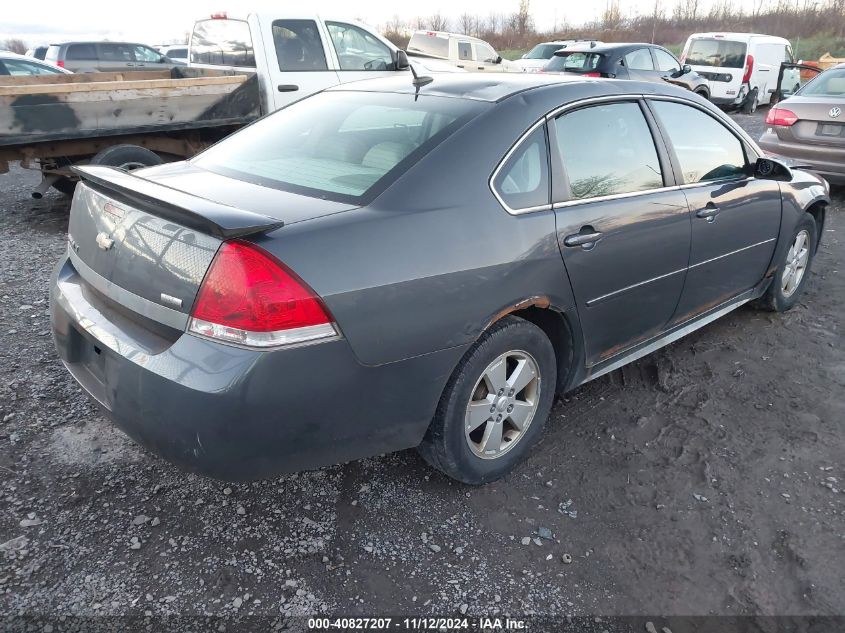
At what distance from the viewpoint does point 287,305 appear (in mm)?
2039

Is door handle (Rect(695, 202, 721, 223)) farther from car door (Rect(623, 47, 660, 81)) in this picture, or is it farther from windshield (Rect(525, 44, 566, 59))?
windshield (Rect(525, 44, 566, 59))

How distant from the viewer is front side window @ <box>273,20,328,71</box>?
7.60 metres

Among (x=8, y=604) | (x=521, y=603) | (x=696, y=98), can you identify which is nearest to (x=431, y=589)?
(x=521, y=603)

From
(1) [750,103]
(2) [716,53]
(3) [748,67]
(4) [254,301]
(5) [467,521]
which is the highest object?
(4) [254,301]

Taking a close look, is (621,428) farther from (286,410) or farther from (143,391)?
(143,391)

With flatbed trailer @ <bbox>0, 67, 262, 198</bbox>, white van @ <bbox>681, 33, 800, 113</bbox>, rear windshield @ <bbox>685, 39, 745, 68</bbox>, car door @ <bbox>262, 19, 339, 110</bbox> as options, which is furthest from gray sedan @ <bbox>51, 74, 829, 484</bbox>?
rear windshield @ <bbox>685, 39, 745, 68</bbox>

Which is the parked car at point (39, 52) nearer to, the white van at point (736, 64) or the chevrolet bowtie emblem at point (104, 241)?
the white van at point (736, 64)

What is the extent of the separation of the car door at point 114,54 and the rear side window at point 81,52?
0.13 meters

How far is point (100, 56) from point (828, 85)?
51.8 feet

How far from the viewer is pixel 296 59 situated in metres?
7.69

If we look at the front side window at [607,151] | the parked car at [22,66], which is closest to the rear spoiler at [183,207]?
the front side window at [607,151]

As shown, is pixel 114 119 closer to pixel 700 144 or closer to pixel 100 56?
pixel 700 144

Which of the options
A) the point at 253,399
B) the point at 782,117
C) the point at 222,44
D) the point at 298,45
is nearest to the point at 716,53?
the point at 782,117

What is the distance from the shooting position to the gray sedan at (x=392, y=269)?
6.80 ft
